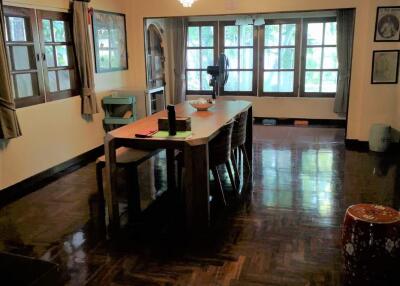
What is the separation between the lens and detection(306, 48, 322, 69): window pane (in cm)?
760

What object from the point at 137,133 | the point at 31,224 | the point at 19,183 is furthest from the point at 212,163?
the point at 19,183

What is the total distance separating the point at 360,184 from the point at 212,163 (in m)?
1.75

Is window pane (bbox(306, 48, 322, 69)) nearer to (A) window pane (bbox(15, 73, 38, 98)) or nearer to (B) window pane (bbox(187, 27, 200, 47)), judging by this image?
(B) window pane (bbox(187, 27, 200, 47))

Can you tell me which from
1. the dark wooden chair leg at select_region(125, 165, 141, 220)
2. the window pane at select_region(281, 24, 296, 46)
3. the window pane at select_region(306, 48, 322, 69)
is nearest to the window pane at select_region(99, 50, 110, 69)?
the dark wooden chair leg at select_region(125, 165, 141, 220)

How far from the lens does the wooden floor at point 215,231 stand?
8.66 ft

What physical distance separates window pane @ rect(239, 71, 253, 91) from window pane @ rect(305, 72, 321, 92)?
1.11m

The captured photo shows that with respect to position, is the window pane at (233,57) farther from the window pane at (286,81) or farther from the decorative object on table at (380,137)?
the decorative object on table at (380,137)

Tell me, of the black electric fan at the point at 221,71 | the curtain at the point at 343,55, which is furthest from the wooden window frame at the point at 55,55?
the curtain at the point at 343,55

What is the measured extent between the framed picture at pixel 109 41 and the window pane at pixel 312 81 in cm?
354

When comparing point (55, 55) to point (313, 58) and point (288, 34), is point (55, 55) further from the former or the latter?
point (313, 58)

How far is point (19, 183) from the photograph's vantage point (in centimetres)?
424

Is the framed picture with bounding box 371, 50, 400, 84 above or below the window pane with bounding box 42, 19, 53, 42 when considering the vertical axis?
below

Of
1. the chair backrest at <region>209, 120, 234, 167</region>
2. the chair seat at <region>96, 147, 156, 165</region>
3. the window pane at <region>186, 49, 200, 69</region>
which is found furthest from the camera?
the window pane at <region>186, 49, 200, 69</region>

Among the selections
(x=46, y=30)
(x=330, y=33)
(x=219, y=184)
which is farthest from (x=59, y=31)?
(x=330, y=33)
